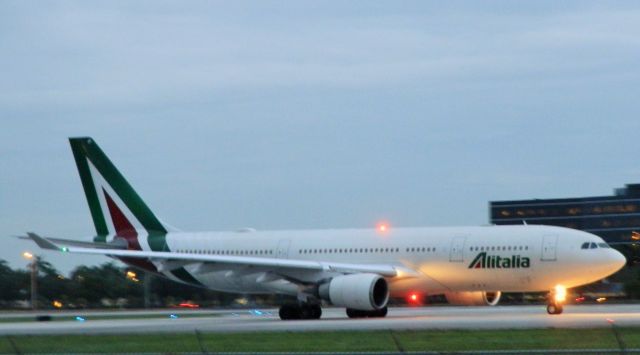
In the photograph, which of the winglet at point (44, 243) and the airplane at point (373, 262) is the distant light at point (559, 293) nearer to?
the airplane at point (373, 262)

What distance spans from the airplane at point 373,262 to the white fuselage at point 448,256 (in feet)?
0.12

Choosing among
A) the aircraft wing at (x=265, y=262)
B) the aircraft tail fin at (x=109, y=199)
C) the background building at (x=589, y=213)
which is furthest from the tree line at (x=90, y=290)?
the background building at (x=589, y=213)

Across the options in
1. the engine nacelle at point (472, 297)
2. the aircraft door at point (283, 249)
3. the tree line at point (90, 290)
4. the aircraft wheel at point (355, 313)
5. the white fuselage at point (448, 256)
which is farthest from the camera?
the tree line at point (90, 290)

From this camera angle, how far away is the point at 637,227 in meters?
176

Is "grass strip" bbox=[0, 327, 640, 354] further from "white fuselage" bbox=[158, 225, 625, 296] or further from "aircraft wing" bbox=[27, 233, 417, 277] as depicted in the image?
"white fuselage" bbox=[158, 225, 625, 296]

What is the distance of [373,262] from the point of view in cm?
5156

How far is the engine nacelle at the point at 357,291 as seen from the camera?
47994 millimetres

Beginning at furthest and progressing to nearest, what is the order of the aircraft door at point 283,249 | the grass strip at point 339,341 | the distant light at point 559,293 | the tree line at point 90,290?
the tree line at point 90,290, the aircraft door at point 283,249, the distant light at point 559,293, the grass strip at point 339,341

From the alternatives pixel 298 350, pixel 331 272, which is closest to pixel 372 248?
pixel 331 272

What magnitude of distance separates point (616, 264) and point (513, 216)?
139973 millimetres

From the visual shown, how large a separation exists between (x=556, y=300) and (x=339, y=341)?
1665 centimetres

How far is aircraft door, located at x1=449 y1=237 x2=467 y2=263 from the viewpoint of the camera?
161ft

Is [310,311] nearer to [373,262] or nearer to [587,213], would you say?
[373,262]

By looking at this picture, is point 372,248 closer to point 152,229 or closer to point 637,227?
point 152,229
